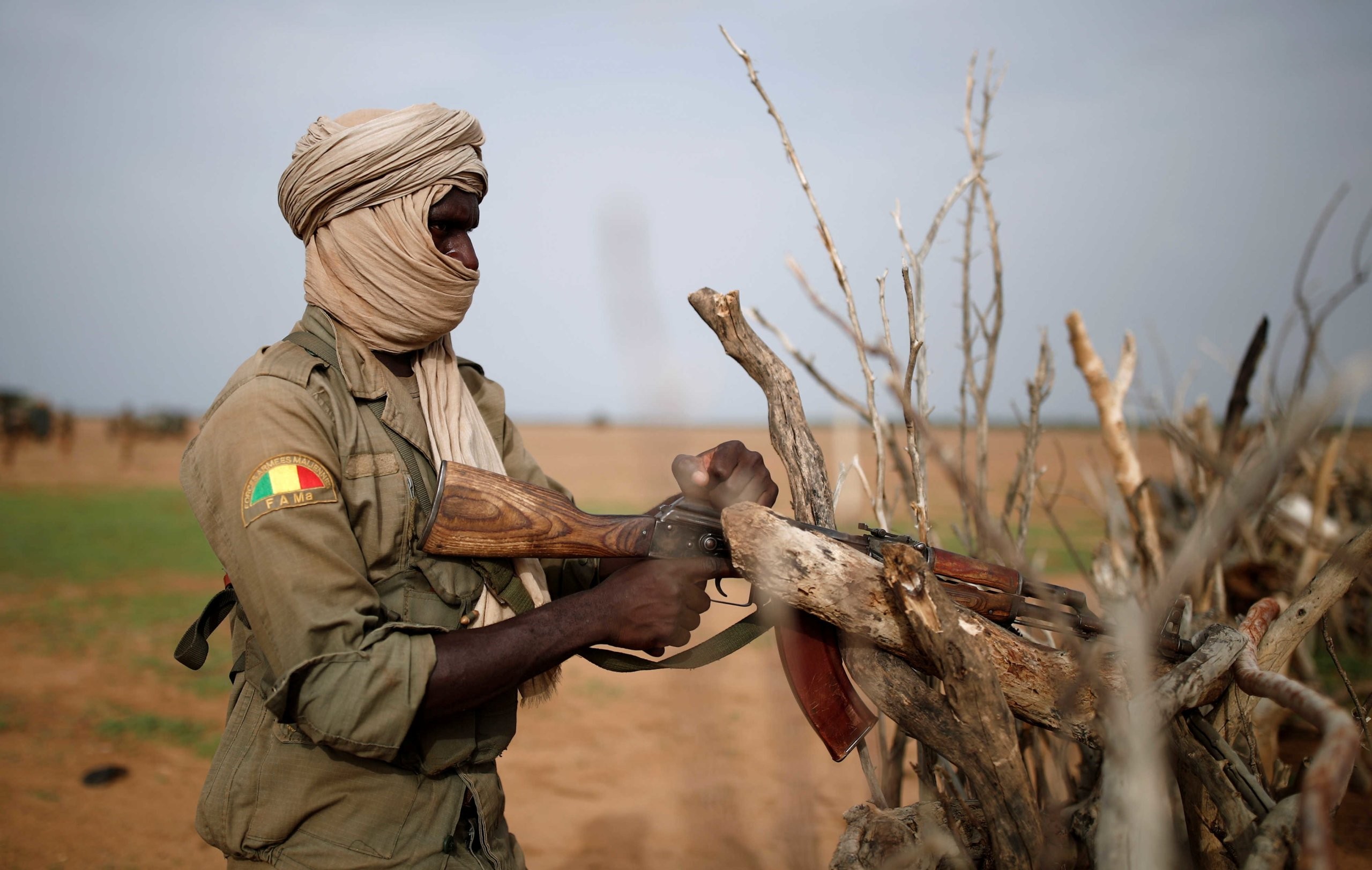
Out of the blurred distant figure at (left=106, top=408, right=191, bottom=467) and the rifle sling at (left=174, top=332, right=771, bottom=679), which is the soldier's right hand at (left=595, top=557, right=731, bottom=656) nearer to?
the rifle sling at (left=174, top=332, right=771, bottom=679)

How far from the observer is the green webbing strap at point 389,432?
190 centimetres

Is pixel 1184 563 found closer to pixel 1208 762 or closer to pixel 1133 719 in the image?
pixel 1133 719

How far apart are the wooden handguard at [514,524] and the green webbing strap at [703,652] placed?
25 centimetres

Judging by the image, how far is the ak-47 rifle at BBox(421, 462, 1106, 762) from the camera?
179cm

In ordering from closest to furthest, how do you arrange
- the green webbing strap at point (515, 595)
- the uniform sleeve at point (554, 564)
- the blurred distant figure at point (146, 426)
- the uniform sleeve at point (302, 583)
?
the uniform sleeve at point (302, 583)
the green webbing strap at point (515, 595)
the uniform sleeve at point (554, 564)
the blurred distant figure at point (146, 426)

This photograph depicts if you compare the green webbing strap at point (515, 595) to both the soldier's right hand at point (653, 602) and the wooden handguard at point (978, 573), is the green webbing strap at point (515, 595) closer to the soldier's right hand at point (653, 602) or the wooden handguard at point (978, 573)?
the soldier's right hand at point (653, 602)

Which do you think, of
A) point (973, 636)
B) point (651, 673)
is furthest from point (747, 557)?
point (651, 673)

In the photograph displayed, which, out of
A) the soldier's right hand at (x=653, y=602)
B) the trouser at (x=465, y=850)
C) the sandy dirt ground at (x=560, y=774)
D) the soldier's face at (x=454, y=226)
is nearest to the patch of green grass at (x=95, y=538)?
the sandy dirt ground at (x=560, y=774)

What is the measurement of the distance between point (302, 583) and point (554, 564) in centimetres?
94

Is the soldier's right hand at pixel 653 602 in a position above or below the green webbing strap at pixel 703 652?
above

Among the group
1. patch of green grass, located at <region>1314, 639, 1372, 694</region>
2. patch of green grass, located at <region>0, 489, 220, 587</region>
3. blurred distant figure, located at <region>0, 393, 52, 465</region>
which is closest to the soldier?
patch of green grass, located at <region>1314, 639, 1372, 694</region>

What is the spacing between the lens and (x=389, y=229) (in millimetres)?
1981

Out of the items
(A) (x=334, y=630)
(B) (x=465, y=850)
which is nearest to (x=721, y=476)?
(A) (x=334, y=630)

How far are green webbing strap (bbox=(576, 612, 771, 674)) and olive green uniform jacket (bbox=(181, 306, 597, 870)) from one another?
0.85 ft
